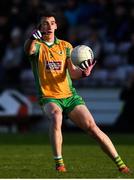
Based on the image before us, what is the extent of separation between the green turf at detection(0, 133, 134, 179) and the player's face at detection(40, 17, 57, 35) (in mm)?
2069

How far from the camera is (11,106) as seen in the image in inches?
1046

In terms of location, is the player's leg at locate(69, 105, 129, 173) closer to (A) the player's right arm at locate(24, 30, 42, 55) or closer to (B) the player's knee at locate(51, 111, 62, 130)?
(B) the player's knee at locate(51, 111, 62, 130)

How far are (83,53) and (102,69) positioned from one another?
13.1 meters

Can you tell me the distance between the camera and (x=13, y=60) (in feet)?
90.6

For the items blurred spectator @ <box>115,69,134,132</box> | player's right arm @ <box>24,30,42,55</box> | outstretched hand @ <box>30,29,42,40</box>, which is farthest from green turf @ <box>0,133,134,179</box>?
outstretched hand @ <box>30,29,42,40</box>

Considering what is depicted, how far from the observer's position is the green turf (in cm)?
1276

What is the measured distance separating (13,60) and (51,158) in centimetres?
1149

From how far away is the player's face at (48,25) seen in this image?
43.5 ft

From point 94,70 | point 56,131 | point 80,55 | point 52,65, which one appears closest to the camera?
point 56,131

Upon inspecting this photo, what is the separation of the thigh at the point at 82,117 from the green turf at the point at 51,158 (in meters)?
0.68

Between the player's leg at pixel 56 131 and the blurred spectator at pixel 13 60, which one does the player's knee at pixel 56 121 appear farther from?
the blurred spectator at pixel 13 60

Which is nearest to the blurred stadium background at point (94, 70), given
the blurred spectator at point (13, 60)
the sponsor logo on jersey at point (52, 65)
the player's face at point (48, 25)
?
the blurred spectator at point (13, 60)

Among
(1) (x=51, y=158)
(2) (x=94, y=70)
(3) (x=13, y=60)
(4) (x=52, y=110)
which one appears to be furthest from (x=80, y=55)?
(3) (x=13, y=60)

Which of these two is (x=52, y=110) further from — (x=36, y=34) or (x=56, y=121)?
(x=36, y=34)
